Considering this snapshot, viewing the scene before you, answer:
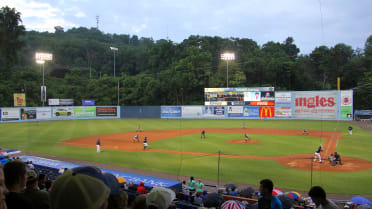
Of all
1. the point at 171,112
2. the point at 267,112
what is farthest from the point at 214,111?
the point at 267,112

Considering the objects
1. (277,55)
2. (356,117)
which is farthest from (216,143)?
(277,55)

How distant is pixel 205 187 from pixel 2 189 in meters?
13.1

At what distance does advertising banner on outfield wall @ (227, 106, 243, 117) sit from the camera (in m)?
57.4

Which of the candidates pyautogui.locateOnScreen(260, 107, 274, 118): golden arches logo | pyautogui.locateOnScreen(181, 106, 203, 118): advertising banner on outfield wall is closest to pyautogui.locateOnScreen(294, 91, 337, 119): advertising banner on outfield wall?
pyautogui.locateOnScreen(260, 107, 274, 118): golden arches logo

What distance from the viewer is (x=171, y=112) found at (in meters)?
64.1

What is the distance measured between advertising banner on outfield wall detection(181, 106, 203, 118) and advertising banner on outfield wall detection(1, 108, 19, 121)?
34.3m

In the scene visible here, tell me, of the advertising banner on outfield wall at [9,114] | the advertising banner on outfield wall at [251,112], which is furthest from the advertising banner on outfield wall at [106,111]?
the advertising banner on outfield wall at [251,112]

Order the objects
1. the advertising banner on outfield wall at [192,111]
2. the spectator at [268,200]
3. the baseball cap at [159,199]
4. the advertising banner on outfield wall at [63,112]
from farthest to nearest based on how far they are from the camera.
→ the advertising banner on outfield wall at [192,111], the advertising banner on outfield wall at [63,112], the spectator at [268,200], the baseball cap at [159,199]

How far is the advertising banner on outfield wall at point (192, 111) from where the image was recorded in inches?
2416

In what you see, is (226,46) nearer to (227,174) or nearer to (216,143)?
(216,143)

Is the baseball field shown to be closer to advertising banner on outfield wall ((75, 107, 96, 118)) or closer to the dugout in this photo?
the dugout

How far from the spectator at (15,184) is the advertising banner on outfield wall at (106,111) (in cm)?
6602

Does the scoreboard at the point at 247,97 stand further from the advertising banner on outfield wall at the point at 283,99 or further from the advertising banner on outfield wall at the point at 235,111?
the advertising banner on outfield wall at the point at 235,111

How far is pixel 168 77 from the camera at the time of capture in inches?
2881
